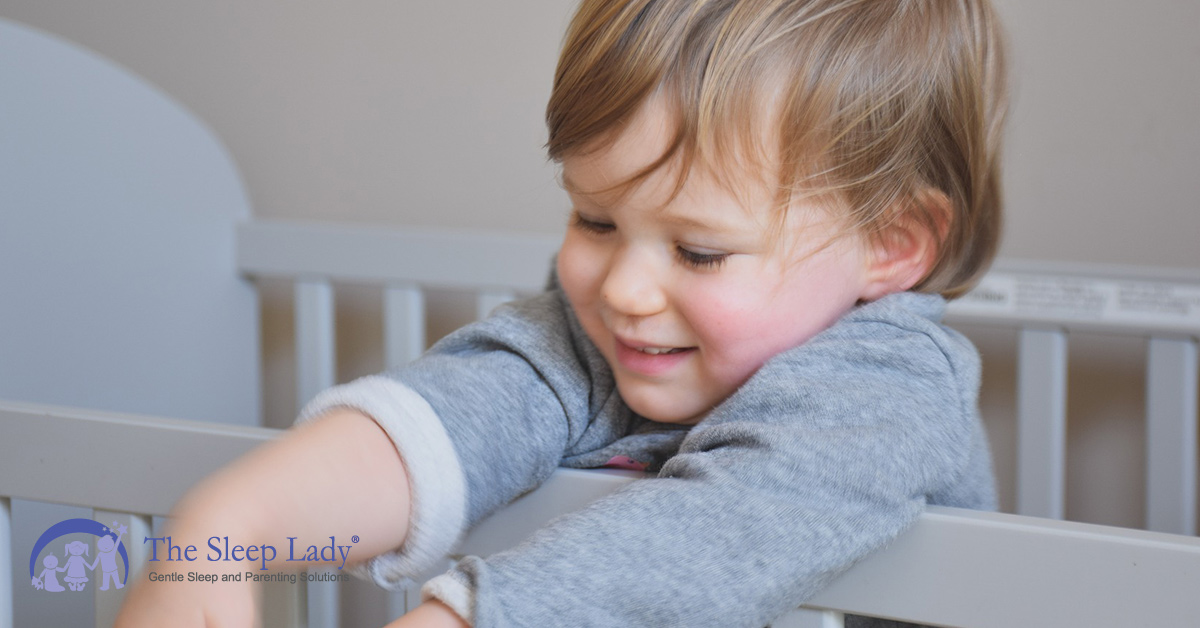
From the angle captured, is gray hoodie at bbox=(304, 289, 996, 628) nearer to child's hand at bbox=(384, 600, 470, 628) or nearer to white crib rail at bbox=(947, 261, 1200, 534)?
child's hand at bbox=(384, 600, 470, 628)

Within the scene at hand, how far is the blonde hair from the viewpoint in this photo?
20.8 inches

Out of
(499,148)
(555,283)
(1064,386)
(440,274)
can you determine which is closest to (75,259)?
Result: (440,274)

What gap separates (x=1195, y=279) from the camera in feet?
3.16

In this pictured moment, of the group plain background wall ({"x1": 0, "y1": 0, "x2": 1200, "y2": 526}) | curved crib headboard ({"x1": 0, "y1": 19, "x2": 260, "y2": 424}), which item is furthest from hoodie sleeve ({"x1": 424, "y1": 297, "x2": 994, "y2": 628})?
curved crib headboard ({"x1": 0, "y1": 19, "x2": 260, "y2": 424})

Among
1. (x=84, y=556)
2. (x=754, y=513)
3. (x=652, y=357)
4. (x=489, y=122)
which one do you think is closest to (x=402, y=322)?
(x=489, y=122)

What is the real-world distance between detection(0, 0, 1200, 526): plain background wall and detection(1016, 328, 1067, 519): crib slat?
0.06 meters

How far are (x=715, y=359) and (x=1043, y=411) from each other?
0.58m

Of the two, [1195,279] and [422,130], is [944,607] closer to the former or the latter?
[1195,279]

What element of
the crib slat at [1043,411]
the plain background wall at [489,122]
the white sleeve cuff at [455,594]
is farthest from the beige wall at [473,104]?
the white sleeve cuff at [455,594]

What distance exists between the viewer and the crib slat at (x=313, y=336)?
4.03ft

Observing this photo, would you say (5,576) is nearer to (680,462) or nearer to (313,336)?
(680,462)

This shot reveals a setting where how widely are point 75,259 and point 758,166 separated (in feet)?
2.52

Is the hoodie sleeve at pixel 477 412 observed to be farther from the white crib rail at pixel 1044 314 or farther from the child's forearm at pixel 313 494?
the white crib rail at pixel 1044 314

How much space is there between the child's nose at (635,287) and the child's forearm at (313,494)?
5.2 inches
